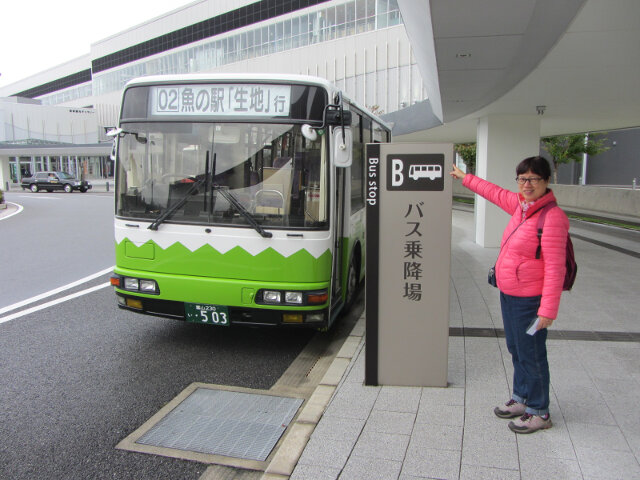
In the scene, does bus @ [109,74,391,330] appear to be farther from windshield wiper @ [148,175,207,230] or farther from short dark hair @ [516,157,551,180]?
short dark hair @ [516,157,551,180]

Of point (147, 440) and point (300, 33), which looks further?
point (300, 33)

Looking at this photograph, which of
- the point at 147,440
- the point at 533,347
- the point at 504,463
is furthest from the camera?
the point at 147,440

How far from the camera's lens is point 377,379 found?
4.41 meters

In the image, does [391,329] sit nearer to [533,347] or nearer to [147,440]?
[533,347]

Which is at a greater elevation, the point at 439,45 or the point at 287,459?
the point at 439,45

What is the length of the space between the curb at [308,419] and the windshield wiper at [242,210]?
144 centimetres

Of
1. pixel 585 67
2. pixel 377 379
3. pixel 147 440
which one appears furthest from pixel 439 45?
pixel 147 440

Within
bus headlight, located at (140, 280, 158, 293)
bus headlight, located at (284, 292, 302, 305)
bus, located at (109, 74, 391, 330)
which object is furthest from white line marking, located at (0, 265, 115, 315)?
bus headlight, located at (284, 292, 302, 305)

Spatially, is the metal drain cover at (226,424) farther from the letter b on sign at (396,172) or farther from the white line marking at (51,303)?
the white line marking at (51,303)

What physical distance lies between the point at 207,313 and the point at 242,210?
111 cm

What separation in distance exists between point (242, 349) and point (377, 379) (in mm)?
1913

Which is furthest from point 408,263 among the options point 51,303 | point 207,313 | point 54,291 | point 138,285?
point 54,291

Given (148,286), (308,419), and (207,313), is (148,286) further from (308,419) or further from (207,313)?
(308,419)

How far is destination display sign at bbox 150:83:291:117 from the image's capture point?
5070 millimetres
